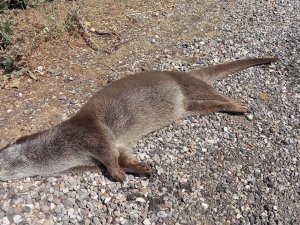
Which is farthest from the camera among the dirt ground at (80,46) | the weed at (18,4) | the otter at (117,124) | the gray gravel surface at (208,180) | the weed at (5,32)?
the weed at (18,4)

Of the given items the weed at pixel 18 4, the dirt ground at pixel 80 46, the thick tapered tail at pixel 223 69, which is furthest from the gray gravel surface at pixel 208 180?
the weed at pixel 18 4

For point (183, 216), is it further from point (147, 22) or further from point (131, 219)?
point (147, 22)

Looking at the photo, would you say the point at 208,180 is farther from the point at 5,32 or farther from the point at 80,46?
the point at 5,32

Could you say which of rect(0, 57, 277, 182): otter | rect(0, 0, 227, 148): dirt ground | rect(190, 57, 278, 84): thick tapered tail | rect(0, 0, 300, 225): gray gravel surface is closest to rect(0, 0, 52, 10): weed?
rect(0, 0, 227, 148): dirt ground

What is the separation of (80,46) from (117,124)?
1.83 m

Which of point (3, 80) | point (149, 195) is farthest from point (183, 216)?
point (3, 80)

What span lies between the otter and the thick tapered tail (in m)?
0.02

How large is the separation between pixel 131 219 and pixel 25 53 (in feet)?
9.30

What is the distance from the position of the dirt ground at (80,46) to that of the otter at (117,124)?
0.47m

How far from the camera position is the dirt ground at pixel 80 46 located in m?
5.14

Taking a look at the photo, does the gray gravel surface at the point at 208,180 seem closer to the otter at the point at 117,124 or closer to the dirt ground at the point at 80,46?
the otter at the point at 117,124

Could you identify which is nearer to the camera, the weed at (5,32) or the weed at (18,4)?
the weed at (5,32)

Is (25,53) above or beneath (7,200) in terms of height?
above

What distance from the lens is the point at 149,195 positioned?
167 inches
